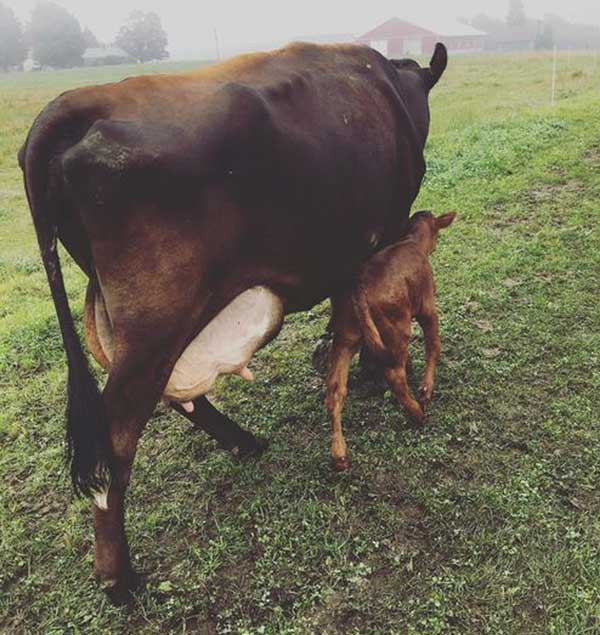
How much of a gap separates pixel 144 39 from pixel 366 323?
A: 323 ft

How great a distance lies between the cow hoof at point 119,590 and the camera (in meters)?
2.73

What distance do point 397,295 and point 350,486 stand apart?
3.35ft

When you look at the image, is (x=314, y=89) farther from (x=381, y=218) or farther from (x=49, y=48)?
(x=49, y=48)

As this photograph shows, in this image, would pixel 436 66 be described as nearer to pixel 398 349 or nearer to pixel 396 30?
pixel 398 349

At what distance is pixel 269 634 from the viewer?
8.39ft

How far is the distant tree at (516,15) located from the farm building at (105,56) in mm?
67640

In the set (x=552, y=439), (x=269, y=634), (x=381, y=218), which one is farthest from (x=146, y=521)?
(x=552, y=439)

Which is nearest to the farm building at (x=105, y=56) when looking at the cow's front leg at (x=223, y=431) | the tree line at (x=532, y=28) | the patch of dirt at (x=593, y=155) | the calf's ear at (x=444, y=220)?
the tree line at (x=532, y=28)

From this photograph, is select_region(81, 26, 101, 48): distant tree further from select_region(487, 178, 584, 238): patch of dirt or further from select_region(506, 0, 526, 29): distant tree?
select_region(487, 178, 584, 238): patch of dirt

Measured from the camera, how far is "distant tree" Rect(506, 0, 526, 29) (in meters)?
112

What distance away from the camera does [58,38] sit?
82.2 m

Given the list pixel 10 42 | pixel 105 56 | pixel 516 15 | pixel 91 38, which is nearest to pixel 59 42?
pixel 105 56

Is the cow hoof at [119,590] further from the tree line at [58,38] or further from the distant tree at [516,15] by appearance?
the distant tree at [516,15]

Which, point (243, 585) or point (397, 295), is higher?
point (397, 295)
